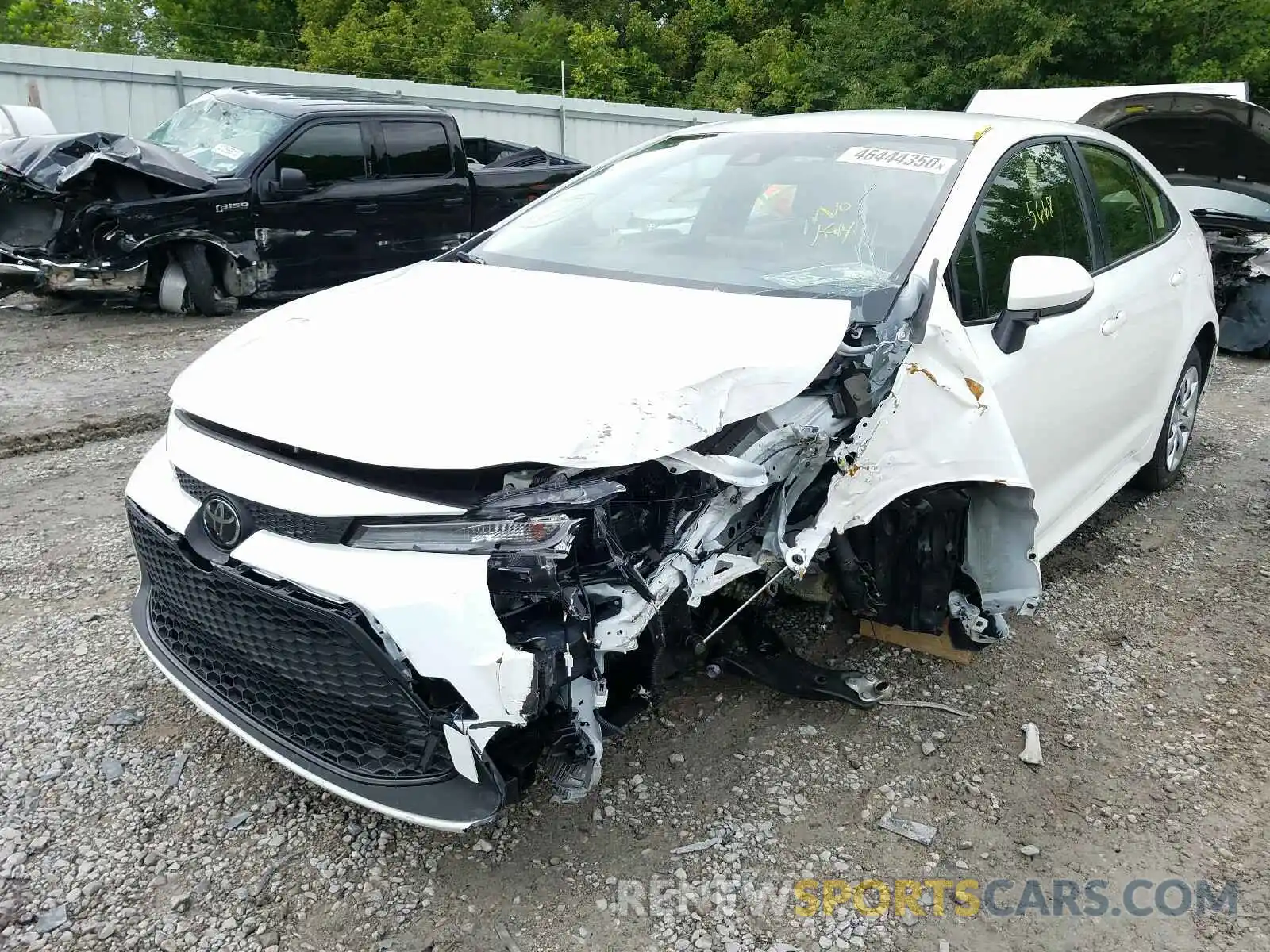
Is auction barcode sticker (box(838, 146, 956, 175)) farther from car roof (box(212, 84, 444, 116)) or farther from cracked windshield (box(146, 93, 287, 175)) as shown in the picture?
car roof (box(212, 84, 444, 116))

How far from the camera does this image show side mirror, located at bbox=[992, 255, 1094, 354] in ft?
9.57

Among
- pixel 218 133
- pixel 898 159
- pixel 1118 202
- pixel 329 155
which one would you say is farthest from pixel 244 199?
pixel 1118 202

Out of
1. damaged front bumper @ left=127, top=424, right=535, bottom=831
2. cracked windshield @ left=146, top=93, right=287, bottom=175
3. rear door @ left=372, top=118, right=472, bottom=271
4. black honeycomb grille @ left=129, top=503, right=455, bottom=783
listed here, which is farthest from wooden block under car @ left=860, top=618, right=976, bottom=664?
cracked windshield @ left=146, top=93, right=287, bottom=175

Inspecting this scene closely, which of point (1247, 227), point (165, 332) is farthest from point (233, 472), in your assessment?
point (1247, 227)

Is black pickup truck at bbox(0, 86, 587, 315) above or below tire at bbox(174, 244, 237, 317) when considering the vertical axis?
above

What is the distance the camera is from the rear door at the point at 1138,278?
12.5 ft

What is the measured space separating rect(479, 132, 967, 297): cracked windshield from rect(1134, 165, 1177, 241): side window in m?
1.56

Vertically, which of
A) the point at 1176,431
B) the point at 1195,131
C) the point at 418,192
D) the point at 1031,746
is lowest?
the point at 1031,746

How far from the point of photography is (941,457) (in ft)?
8.95

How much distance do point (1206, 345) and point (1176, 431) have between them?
1.53ft

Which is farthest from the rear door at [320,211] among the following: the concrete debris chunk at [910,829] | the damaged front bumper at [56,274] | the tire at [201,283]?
the concrete debris chunk at [910,829]

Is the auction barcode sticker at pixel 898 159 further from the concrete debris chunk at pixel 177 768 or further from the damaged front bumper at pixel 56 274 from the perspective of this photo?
the damaged front bumper at pixel 56 274

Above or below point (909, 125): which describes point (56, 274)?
below

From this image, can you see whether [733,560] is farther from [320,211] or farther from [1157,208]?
[320,211]
